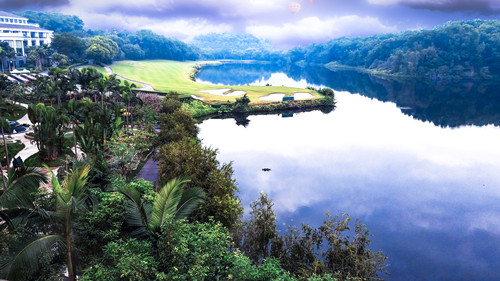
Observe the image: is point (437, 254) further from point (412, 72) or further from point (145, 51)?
point (145, 51)

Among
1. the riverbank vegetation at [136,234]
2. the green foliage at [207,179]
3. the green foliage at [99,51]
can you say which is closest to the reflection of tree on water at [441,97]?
the green foliage at [207,179]

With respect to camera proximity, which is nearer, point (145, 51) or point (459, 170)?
point (459, 170)

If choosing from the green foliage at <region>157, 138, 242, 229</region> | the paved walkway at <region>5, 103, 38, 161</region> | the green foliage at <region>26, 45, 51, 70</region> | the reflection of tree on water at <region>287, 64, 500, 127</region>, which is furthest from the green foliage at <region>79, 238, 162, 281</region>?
the green foliage at <region>26, 45, 51, 70</region>

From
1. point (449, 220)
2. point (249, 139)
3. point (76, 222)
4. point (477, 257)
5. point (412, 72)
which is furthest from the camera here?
point (412, 72)

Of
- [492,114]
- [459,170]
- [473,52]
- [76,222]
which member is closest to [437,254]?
[459,170]

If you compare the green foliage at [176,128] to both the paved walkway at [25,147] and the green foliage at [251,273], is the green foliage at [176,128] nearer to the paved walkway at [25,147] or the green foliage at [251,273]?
the paved walkway at [25,147]

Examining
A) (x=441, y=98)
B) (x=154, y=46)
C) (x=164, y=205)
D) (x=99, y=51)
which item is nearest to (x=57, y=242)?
(x=164, y=205)

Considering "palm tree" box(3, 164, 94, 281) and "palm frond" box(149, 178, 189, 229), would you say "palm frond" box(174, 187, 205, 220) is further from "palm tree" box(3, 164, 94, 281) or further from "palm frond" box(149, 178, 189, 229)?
"palm tree" box(3, 164, 94, 281)
